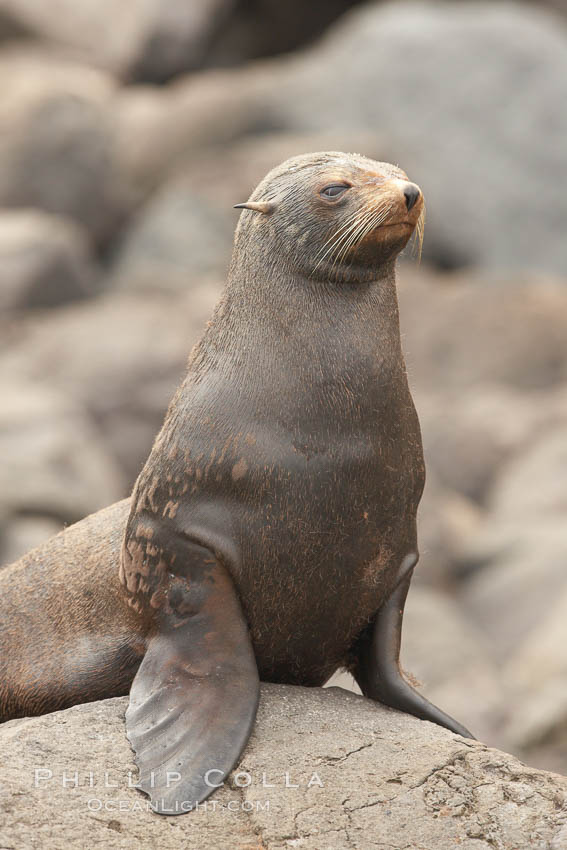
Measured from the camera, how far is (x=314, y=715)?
5660mm

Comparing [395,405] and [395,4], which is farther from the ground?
[395,405]

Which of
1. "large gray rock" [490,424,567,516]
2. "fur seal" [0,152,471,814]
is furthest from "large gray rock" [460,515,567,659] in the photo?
"fur seal" [0,152,471,814]

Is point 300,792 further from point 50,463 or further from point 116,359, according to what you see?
point 116,359

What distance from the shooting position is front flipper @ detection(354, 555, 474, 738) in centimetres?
593

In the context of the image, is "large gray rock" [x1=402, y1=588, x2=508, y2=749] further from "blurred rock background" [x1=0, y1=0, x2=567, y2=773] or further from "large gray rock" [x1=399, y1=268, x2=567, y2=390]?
"large gray rock" [x1=399, y1=268, x2=567, y2=390]

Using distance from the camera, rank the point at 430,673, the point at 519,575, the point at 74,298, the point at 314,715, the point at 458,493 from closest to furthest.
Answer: the point at 314,715, the point at 430,673, the point at 519,575, the point at 458,493, the point at 74,298

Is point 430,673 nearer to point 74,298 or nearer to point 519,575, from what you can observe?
point 519,575

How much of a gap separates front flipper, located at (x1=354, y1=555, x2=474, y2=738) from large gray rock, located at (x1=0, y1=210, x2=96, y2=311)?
13.4m

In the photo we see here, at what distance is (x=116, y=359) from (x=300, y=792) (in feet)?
39.4

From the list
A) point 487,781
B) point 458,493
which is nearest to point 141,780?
point 487,781

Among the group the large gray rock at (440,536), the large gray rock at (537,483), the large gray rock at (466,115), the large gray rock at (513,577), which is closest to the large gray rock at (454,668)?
the large gray rock at (513,577)

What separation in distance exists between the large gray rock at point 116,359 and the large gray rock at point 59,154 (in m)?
3.67

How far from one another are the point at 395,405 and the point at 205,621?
117 cm

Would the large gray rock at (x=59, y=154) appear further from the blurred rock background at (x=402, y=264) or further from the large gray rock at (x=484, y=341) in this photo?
the large gray rock at (x=484, y=341)
